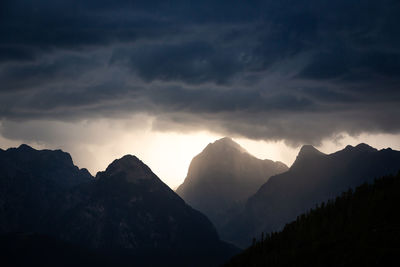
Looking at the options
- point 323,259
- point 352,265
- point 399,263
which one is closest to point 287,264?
point 323,259

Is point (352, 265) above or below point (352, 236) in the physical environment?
below

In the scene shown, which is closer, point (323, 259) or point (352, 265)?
point (352, 265)

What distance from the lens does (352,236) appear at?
7653 inches

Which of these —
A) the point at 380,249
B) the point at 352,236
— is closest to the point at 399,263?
the point at 380,249

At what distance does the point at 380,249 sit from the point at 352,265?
1061 cm

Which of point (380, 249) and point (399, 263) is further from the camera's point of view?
point (380, 249)

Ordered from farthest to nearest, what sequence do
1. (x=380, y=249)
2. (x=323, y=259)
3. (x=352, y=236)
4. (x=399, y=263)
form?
(x=352, y=236)
(x=323, y=259)
(x=380, y=249)
(x=399, y=263)

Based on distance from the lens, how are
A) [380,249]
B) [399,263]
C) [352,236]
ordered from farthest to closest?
1. [352,236]
2. [380,249]
3. [399,263]

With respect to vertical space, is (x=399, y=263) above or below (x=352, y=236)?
below

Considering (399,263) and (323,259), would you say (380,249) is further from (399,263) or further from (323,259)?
(323,259)

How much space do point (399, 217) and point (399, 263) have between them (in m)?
65.1

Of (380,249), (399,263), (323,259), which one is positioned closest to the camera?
(399,263)

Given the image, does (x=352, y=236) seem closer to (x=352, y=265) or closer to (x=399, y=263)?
(x=352, y=265)

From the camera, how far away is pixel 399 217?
198m
